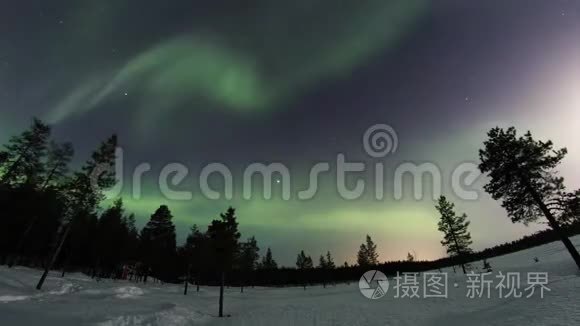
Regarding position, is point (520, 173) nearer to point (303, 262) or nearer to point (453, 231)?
point (453, 231)

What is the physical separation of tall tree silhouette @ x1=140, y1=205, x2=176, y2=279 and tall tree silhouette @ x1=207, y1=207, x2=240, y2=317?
35658 mm

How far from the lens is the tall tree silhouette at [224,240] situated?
117 feet

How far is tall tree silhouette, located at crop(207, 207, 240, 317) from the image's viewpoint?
35.5 metres

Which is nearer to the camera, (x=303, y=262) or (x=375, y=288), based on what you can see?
(x=375, y=288)

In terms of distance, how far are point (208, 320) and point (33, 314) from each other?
1343 cm

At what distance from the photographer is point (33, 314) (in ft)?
55.6

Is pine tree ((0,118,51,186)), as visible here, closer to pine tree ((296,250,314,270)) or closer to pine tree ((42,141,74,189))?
pine tree ((42,141,74,189))

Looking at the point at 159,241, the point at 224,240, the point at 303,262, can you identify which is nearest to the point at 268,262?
the point at 303,262

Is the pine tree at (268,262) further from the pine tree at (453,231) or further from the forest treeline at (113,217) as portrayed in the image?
the pine tree at (453,231)

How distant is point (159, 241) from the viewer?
6712 cm

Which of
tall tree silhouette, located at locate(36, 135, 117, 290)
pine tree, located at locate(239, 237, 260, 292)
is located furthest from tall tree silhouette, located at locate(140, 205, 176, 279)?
tall tree silhouette, located at locate(36, 135, 117, 290)

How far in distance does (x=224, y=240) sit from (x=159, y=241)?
39046 mm

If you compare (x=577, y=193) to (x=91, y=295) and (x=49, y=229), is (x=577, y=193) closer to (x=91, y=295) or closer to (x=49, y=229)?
(x=91, y=295)

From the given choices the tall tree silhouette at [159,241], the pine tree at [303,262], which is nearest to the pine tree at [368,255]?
the pine tree at [303,262]
